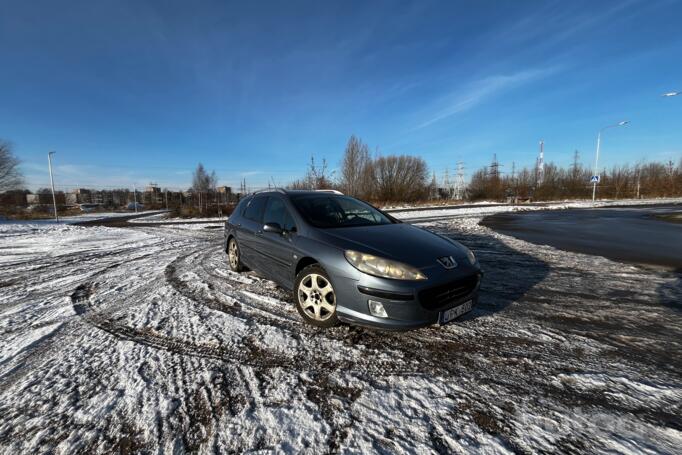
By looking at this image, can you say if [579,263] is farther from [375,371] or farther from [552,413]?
[375,371]

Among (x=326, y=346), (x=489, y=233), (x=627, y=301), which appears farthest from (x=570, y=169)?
(x=326, y=346)

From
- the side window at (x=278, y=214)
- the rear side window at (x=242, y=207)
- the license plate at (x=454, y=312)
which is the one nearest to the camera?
the license plate at (x=454, y=312)

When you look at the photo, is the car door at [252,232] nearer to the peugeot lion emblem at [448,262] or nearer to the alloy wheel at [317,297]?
the alloy wheel at [317,297]

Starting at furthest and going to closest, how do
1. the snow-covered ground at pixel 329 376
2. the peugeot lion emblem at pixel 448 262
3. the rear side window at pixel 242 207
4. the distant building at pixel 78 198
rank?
1. the distant building at pixel 78 198
2. the rear side window at pixel 242 207
3. the peugeot lion emblem at pixel 448 262
4. the snow-covered ground at pixel 329 376

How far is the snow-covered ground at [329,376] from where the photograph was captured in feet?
5.93

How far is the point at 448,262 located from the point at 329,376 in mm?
1601

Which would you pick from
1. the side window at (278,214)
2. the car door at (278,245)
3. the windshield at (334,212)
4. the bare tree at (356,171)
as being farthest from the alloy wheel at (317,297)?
the bare tree at (356,171)

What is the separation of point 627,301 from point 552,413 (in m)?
3.26

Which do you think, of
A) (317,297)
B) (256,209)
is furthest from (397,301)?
(256,209)

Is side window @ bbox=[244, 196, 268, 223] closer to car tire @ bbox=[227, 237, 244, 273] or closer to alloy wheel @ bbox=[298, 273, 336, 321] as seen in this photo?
car tire @ bbox=[227, 237, 244, 273]

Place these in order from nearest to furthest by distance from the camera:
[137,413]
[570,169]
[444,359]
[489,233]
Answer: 1. [137,413]
2. [444,359]
3. [489,233]
4. [570,169]

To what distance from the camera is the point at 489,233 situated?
9.88 metres

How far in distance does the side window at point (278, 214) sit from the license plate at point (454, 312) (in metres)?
2.10

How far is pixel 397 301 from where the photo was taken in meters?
2.65
